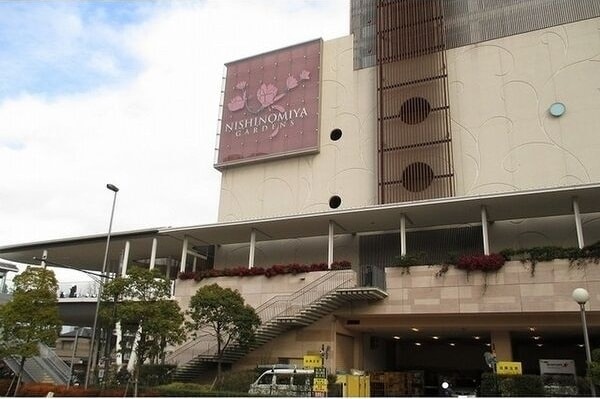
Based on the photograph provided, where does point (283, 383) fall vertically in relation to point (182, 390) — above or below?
above

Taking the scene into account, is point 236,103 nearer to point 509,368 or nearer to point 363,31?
point 363,31

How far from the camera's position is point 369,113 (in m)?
34.8

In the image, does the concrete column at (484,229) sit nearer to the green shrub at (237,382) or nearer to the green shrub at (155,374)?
the green shrub at (237,382)

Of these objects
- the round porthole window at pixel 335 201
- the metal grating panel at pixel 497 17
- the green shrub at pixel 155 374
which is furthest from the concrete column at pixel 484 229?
the green shrub at pixel 155 374

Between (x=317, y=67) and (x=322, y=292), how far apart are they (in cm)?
1698

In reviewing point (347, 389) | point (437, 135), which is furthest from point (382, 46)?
point (347, 389)

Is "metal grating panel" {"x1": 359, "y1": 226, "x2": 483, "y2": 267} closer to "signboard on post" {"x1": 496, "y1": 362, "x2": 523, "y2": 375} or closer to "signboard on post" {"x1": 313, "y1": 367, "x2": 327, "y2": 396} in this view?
"signboard on post" {"x1": 496, "y1": 362, "x2": 523, "y2": 375}

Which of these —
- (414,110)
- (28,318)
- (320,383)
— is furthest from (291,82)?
(320,383)

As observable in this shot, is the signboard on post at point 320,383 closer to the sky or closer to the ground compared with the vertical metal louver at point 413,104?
closer to the ground

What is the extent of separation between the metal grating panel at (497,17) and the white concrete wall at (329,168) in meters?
1.79

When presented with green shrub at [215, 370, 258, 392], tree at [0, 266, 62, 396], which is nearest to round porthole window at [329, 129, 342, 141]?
green shrub at [215, 370, 258, 392]

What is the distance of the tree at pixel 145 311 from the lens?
24188 mm

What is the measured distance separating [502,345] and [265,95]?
22.8m

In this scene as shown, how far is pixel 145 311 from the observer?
24219mm
